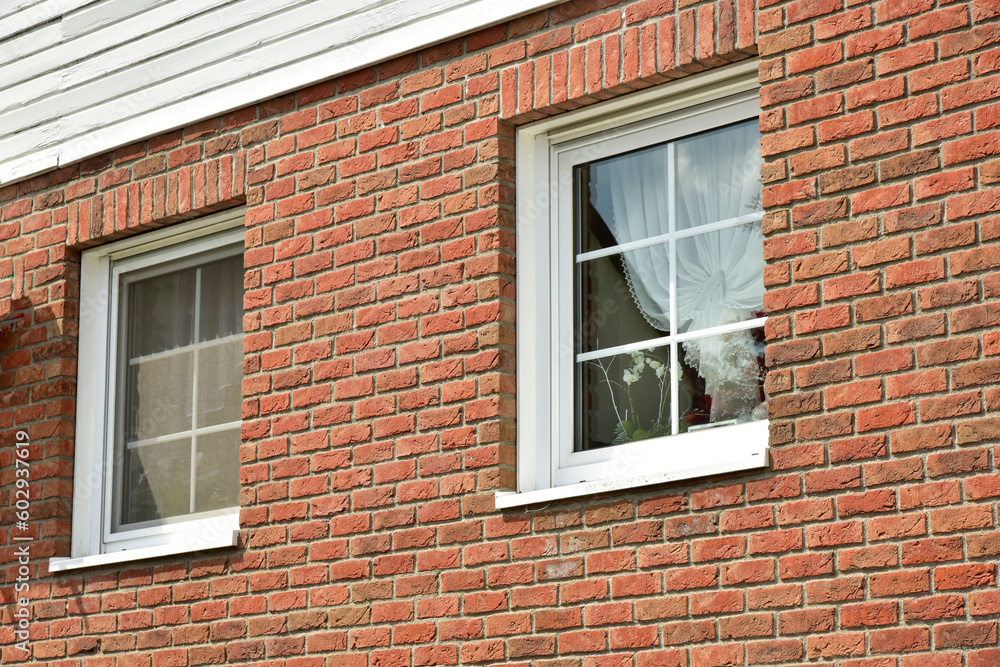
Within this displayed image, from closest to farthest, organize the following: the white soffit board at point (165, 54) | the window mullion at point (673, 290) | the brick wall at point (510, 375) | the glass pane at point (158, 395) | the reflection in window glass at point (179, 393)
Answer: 1. the brick wall at point (510, 375)
2. the window mullion at point (673, 290)
3. the white soffit board at point (165, 54)
4. the reflection in window glass at point (179, 393)
5. the glass pane at point (158, 395)

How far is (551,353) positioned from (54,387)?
105 inches

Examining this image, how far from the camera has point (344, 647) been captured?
5480 mm

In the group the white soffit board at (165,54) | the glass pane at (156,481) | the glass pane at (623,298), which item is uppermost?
the white soffit board at (165,54)

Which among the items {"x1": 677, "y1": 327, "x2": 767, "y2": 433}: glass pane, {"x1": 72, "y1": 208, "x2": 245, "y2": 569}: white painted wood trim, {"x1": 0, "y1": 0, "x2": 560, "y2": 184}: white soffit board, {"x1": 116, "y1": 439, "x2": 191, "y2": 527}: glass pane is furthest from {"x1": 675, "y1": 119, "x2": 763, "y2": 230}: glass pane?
{"x1": 116, "y1": 439, "x2": 191, "y2": 527}: glass pane

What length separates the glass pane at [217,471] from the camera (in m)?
6.25

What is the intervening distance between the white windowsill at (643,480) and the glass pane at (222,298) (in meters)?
1.87

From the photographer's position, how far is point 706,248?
5.16 meters

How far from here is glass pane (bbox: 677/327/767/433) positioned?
494cm

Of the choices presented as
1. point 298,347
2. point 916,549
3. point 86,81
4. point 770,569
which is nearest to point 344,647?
point 298,347

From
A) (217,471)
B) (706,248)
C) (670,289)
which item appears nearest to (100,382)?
(217,471)

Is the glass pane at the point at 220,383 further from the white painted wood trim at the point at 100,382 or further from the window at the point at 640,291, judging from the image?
the window at the point at 640,291

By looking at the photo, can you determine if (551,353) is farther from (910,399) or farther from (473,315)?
(910,399)

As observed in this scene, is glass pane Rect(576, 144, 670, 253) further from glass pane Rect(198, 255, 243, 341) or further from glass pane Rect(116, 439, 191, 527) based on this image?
glass pane Rect(116, 439, 191, 527)

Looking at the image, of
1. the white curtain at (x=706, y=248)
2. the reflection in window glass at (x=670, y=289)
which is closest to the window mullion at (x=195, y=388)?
the reflection in window glass at (x=670, y=289)
